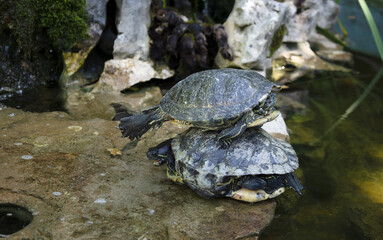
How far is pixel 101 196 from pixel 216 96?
56.8 inches

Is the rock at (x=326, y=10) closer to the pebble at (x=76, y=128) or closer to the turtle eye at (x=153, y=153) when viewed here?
the pebble at (x=76, y=128)

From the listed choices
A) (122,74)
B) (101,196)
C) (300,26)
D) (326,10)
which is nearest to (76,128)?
(101,196)

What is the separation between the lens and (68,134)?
4.53m

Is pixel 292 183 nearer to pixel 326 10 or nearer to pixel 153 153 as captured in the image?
pixel 153 153

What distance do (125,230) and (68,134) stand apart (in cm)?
200

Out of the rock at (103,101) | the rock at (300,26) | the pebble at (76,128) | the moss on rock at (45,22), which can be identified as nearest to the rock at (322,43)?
the rock at (300,26)

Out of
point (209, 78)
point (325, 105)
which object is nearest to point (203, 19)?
point (325, 105)

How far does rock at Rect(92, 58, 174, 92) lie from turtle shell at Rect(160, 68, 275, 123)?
279cm

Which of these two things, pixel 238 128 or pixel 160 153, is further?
pixel 160 153

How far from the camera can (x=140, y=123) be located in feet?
12.3

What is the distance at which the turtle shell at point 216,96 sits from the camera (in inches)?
134

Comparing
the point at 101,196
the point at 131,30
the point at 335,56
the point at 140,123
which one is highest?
the point at 131,30

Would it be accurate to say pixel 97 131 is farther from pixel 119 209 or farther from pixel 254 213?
pixel 254 213

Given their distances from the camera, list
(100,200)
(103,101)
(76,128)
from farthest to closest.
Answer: (103,101) → (76,128) → (100,200)
